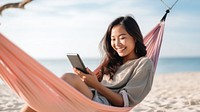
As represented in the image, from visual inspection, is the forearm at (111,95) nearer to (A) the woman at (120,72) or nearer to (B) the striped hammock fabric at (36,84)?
(A) the woman at (120,72)

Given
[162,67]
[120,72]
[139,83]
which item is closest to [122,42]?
[120,72]

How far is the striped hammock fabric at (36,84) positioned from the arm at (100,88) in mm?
140

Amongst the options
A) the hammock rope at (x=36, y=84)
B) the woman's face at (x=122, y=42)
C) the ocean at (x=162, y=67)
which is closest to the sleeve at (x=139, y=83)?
the woman's face at (x=122, y=42)

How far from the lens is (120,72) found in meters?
2.47

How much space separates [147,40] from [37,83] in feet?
4.67

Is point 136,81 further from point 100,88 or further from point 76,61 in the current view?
point 76,61

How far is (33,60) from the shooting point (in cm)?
201

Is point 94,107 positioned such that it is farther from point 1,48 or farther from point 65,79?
point 1,48

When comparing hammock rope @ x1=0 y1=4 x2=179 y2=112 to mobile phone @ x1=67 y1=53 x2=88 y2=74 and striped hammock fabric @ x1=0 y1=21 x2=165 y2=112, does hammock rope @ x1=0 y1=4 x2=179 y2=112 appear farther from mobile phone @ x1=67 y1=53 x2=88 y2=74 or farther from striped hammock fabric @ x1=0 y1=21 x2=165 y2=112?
mobile phone @ x1=67 y1=53 x2=88 y2=74

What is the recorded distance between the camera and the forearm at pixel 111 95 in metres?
2.21

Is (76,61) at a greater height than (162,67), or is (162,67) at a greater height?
(76,61)

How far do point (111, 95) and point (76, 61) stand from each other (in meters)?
0.29

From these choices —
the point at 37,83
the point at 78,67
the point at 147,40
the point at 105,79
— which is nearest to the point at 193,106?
the point at 147,40

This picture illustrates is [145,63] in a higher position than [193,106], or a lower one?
higher
